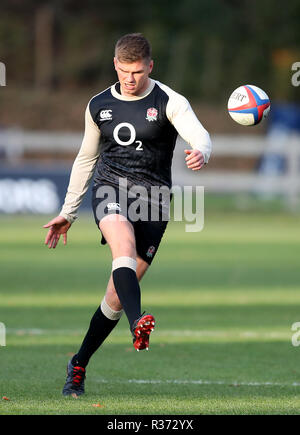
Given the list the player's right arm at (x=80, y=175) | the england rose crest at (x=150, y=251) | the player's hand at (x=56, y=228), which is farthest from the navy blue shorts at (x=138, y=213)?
the player's hand at (x=56, y=228)

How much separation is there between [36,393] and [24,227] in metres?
16.4

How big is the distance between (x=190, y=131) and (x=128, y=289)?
1.13m

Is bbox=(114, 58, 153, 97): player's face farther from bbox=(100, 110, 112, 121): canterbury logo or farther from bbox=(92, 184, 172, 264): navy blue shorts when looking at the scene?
bbox=(92, 184, 172, 264): navy blue shorts

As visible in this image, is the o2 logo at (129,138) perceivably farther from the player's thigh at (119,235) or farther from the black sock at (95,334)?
the black sock at (95,334)

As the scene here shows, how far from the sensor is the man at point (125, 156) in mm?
7117

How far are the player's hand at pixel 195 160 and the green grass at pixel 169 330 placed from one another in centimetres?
149

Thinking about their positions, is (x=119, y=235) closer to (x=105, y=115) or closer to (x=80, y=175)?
(x=80, y=175)

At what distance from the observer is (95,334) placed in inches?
286

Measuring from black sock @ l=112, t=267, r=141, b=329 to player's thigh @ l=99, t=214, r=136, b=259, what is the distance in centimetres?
13

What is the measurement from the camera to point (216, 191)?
29.9 m

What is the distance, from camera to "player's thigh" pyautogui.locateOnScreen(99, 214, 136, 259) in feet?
22.9

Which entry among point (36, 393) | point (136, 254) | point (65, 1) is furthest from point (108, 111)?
point (65, 1)

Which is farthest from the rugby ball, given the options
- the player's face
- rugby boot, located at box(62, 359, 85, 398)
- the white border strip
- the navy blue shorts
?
rugby boot, located at box(62, 359, 85, 398)
